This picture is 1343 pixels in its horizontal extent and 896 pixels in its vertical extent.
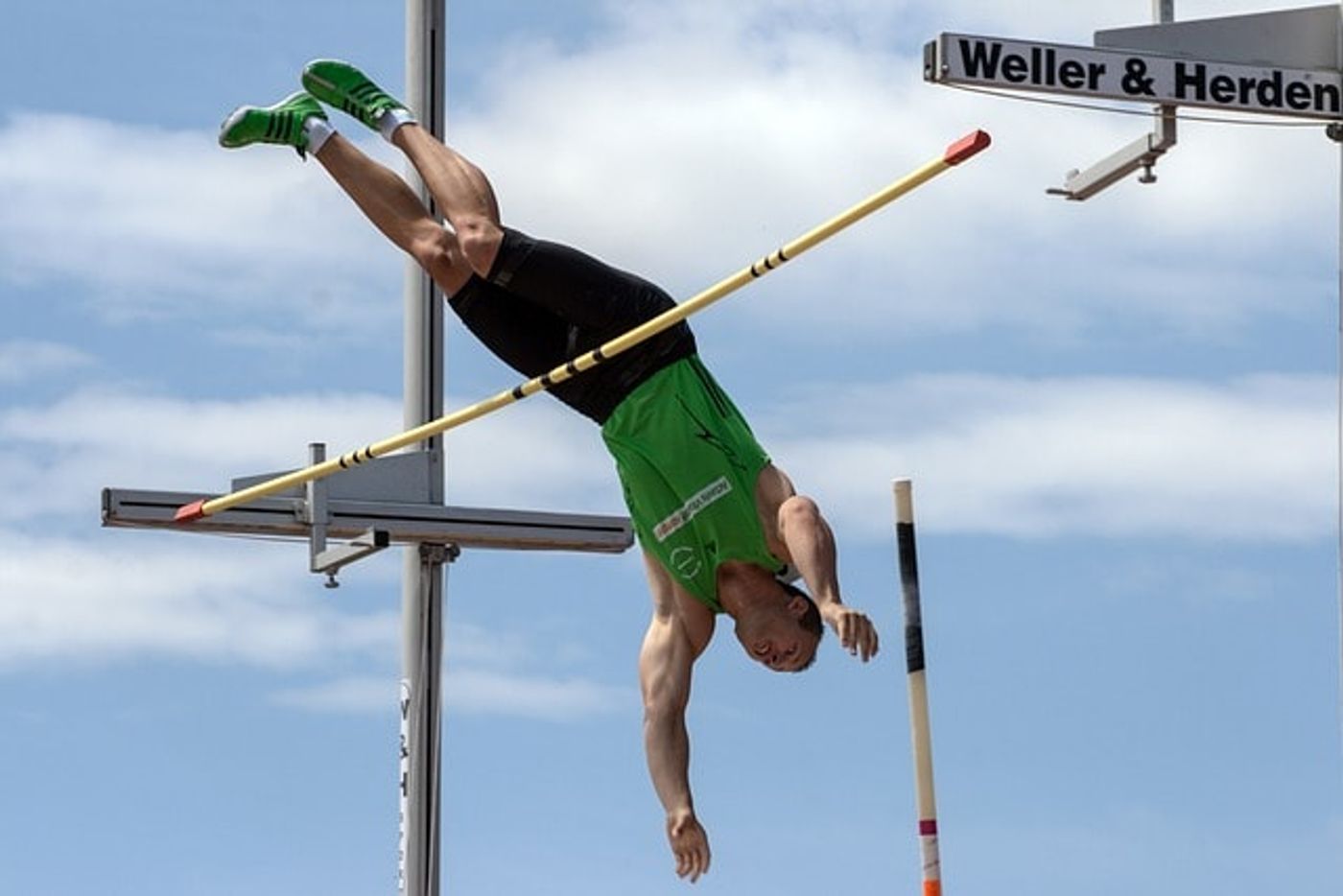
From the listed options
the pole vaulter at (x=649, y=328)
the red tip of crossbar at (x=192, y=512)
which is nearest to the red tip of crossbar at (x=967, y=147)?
the pole vaulter at (x=649, y=328)

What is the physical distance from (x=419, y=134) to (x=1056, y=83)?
2.33 metres

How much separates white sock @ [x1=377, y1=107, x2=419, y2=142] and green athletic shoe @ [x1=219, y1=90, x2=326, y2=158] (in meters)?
0.22

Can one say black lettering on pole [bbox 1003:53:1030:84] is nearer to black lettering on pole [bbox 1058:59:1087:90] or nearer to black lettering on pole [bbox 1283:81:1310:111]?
black lettering on pole [bbox 1058:59:1087:90]

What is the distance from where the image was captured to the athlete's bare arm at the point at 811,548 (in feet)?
40.5

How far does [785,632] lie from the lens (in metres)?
13.2

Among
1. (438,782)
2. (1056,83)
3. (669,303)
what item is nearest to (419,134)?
(669,303)

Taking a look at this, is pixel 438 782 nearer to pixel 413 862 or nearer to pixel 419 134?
pixel 413 862

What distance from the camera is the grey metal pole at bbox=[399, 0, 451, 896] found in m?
17.8

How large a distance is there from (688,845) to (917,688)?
156 centimetres

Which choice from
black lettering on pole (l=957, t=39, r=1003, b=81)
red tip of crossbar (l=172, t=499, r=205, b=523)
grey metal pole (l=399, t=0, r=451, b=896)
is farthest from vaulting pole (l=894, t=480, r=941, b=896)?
grey metal pole (l=399, t=0, r=451, b=896)

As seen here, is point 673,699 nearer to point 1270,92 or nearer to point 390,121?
point 390,121

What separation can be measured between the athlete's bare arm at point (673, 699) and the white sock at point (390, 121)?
1.87 metres

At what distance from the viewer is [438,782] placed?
1789 cm

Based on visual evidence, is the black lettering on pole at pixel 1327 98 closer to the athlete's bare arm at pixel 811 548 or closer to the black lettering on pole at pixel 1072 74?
the black lettering on pole at pixel 1072 74
